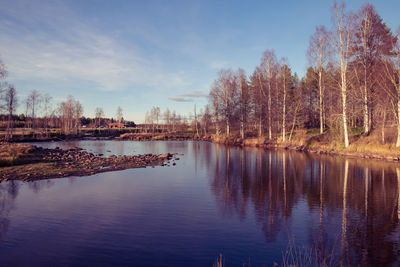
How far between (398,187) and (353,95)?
59.4 ft

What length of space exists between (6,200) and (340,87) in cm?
3322

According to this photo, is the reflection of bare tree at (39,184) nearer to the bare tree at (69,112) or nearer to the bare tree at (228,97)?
the bare tree at (228,97)

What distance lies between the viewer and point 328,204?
12812 mm

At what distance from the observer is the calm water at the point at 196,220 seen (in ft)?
26.2

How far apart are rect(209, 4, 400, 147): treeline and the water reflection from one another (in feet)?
33.4

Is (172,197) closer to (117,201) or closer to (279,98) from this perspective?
(117,201)

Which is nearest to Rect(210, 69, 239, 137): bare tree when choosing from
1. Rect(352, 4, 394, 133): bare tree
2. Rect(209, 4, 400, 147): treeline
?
Rect(209, 4, 400, 147): treeline

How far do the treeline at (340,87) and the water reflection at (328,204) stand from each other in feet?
33.4

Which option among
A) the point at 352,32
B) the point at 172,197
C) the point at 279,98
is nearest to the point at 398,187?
the point at 172,197

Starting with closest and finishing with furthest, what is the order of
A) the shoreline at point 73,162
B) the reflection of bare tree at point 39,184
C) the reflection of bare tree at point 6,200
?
1. the reflection of bare tree at point 6,200
2. the reflection of bare tree at point 39,184
3. the shoreline at point 73,162

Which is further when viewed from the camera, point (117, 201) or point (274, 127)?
point (274, 127)

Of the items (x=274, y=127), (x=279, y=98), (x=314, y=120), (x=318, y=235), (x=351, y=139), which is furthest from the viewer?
(x=314, y=120)

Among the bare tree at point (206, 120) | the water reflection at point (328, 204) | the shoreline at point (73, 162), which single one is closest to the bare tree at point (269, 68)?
the shoreline at point (73, 162)

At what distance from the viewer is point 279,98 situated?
4544 cm
